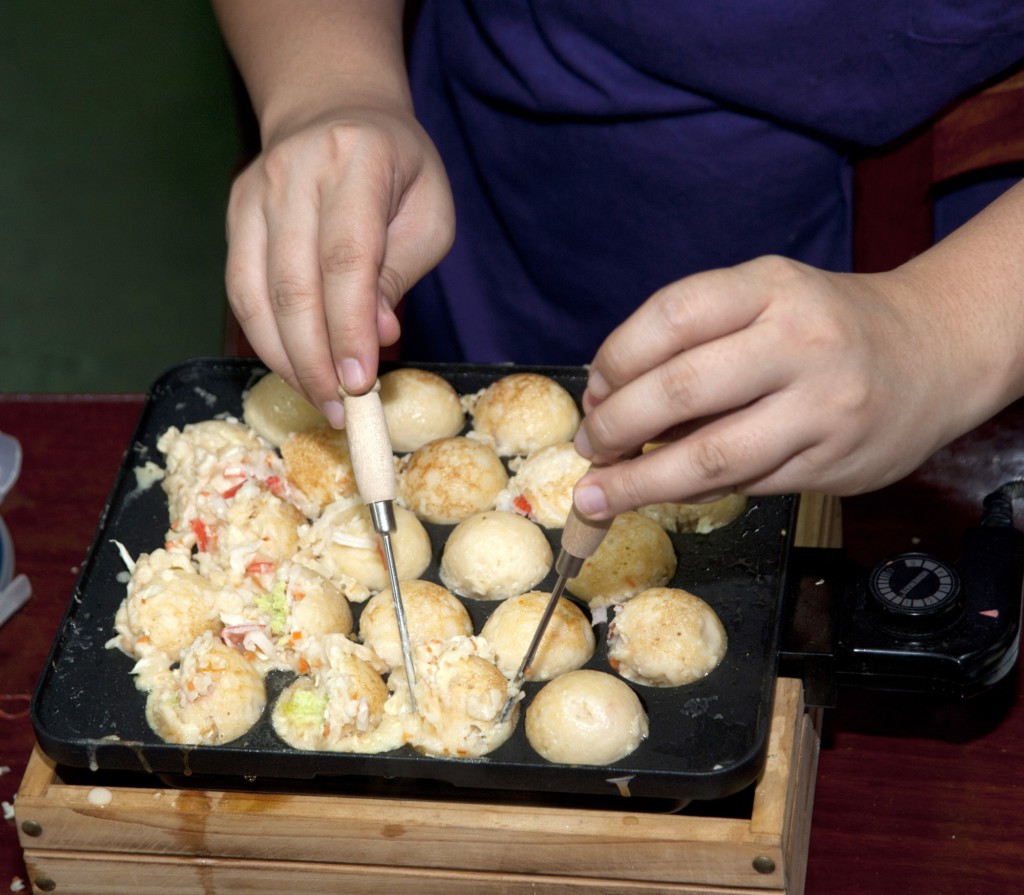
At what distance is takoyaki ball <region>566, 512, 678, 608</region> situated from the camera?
1853 mm

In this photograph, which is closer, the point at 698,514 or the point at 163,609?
the point at 163,609

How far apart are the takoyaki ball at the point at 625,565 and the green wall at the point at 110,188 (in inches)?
123

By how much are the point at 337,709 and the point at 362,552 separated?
31 cm

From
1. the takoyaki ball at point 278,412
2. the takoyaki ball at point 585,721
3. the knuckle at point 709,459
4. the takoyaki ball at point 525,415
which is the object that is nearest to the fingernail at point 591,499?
the knuckle at point 709,459

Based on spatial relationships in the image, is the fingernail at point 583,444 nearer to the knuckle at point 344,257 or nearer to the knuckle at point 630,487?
the knuckle at point 630,487

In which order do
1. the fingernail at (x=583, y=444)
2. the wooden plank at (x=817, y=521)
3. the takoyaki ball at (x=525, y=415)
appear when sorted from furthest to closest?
the takoyaki ball at (x=525, y=415) < the wooden plank at (x=817, y=521) < the fingernail at (x=583, y=444)

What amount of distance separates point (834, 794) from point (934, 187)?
113 centimetres

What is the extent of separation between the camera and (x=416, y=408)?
2.11m

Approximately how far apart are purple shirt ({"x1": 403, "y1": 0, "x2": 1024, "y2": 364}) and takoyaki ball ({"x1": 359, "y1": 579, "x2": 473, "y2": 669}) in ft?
3.03

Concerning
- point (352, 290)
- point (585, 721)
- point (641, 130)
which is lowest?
point (585, 721)

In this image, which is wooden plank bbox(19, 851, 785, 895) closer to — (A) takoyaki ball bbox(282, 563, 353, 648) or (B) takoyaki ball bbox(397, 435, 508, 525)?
(A) takoyaki ball bbox(282, 563, 353, 648)

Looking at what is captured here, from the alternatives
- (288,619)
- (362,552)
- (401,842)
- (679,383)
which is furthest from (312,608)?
(679,383)

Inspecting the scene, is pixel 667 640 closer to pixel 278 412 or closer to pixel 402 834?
pixel 402 834

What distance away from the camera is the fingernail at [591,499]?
4.58 feet
